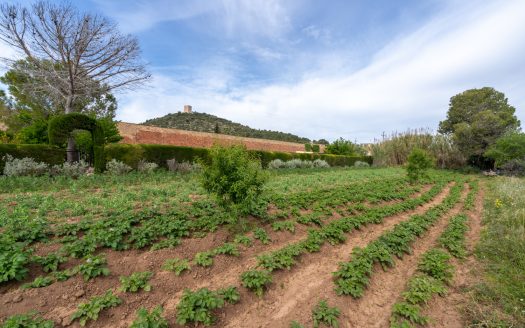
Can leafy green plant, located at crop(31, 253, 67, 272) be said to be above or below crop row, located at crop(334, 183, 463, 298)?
above

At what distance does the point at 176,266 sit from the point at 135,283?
488mm

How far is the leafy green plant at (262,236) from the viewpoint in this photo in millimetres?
3992

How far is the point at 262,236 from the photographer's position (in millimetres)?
4062

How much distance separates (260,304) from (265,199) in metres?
3.48

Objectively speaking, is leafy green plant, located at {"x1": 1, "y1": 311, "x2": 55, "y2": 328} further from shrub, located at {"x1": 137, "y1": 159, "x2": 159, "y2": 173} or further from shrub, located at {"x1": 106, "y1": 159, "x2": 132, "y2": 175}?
shrub, located at {"x1": 137, "y1": 159, "x2": 159, "y2": 173}

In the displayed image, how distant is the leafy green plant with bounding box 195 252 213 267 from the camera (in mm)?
3141

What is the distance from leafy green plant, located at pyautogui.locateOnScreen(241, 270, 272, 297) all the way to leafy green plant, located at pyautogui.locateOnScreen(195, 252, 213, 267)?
0.52 metres

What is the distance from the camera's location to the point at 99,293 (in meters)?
2.58

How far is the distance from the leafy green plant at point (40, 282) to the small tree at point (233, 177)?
7.09 feet

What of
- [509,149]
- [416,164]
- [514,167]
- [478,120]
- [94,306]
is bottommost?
[94,306]

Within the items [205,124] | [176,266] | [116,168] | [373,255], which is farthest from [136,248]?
[205,124]

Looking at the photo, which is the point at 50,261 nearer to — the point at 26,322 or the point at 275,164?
the point at 26,322

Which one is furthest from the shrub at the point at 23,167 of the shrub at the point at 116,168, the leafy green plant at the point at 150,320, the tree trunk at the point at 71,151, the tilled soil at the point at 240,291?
the leafy green plant at the point at 150,320

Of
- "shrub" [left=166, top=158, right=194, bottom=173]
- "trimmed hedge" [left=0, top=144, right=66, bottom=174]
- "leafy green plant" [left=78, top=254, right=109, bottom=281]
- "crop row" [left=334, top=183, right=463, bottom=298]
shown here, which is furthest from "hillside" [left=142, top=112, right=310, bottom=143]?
"leafy green plant" [left=78, top=254, right=109, bottom=281]
